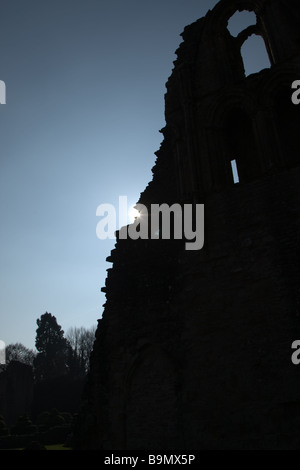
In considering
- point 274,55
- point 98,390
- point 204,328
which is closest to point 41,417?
point 98,390

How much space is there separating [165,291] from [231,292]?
1363 mm

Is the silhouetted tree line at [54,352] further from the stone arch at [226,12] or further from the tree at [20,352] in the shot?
the stone arch at [226,12]

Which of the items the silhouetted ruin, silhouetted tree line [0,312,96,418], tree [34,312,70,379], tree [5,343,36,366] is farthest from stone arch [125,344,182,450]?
tree [5,343,36,366]

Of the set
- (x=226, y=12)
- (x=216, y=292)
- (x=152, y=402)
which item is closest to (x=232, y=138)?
(x=226, y=12)

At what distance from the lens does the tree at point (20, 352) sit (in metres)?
58.9

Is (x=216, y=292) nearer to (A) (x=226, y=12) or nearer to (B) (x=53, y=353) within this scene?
(A) (x=226, y=12)

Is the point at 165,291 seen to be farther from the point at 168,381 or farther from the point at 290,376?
the point at 290,376

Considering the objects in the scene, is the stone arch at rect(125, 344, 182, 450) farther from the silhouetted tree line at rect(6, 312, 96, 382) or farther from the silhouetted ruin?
the silhouetted tree line at rect(6, 312, 96, 382)

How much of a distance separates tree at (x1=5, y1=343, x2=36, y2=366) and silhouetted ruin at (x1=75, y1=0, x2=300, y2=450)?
186 ft

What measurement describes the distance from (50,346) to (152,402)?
5364 centimetres

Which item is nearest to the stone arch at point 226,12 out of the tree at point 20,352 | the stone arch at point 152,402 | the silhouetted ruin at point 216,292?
the silhouetted ruin at point 216,292

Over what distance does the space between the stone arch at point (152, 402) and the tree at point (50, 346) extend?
47.6 m

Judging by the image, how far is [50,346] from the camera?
5659 centimetres

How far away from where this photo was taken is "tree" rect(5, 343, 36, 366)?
193 feet
